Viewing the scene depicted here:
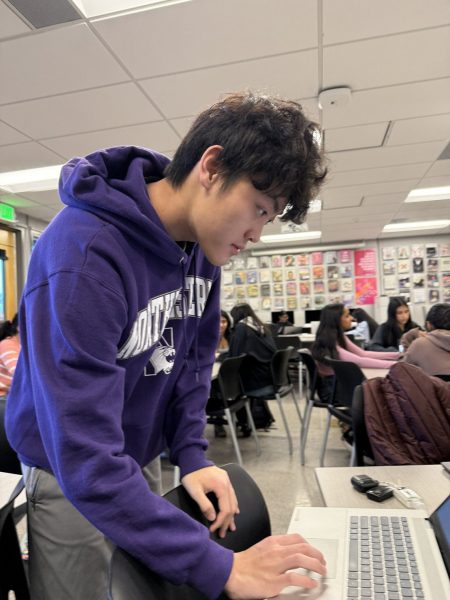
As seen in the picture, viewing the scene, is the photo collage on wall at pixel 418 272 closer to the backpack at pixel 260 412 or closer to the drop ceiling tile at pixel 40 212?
the backpack at pixel 260 412

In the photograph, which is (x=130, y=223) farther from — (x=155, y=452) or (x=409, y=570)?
(x=409, y=570)

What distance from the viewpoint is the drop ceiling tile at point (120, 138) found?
3.33 metres

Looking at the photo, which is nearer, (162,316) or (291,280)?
(162,316)

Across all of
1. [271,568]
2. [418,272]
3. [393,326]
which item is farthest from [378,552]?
[418,272]

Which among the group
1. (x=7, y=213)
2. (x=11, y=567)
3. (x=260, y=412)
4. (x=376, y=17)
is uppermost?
(x=376, y=17)

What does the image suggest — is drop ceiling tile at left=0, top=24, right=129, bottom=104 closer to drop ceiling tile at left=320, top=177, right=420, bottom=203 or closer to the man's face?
the man's face

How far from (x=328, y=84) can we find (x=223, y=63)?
2.45 ft

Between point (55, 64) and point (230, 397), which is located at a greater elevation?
point (55, 64)

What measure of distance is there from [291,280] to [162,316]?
8402 mm

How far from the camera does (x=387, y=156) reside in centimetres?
420

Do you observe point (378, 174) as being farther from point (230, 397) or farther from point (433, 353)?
point (230, 397)

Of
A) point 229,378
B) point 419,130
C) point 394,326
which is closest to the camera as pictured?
point 229,378

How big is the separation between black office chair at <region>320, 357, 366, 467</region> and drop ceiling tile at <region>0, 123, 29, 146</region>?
2873 mm

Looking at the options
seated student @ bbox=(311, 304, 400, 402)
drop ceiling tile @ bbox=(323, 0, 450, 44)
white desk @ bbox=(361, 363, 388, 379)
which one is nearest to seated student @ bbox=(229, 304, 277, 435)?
seated student @ bbox=(311, 304, 400, 402)
